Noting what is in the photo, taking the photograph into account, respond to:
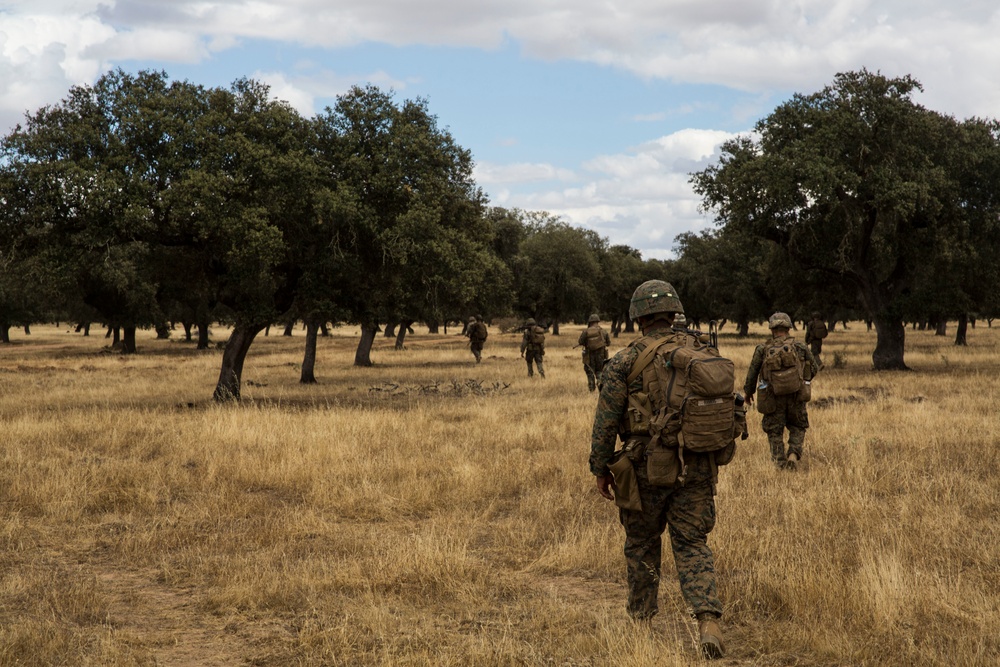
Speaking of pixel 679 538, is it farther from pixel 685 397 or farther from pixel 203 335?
pixel 203 335

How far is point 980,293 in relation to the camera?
89.9ft

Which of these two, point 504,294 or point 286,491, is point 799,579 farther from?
point 504,294

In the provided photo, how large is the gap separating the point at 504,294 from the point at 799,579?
3843cm

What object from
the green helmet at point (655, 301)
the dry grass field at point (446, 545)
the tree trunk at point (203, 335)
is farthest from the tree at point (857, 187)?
the tree trunk at point (203, 335)

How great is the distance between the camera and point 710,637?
4992 millimetres

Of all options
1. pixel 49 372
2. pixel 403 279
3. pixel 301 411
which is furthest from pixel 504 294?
pixel 301 411

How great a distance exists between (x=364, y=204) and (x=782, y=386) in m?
11.1

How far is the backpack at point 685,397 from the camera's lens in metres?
5.11

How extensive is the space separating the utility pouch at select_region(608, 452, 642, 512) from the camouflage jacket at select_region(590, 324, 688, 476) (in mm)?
115

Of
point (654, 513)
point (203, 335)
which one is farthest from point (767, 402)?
point (203, 335)

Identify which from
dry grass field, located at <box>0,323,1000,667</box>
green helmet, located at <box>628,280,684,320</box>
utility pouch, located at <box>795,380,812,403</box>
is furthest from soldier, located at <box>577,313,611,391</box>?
green helmet, located at <box>628,280,684,320</box>

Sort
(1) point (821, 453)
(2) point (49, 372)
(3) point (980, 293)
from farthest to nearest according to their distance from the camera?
(2) point (49, 372) < (3) point (980, 293) < (1) point (821, 453)

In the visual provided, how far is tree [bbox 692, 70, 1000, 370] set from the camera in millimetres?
24031

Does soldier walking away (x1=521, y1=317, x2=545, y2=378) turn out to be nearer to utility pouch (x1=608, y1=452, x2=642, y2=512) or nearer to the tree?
the tree
